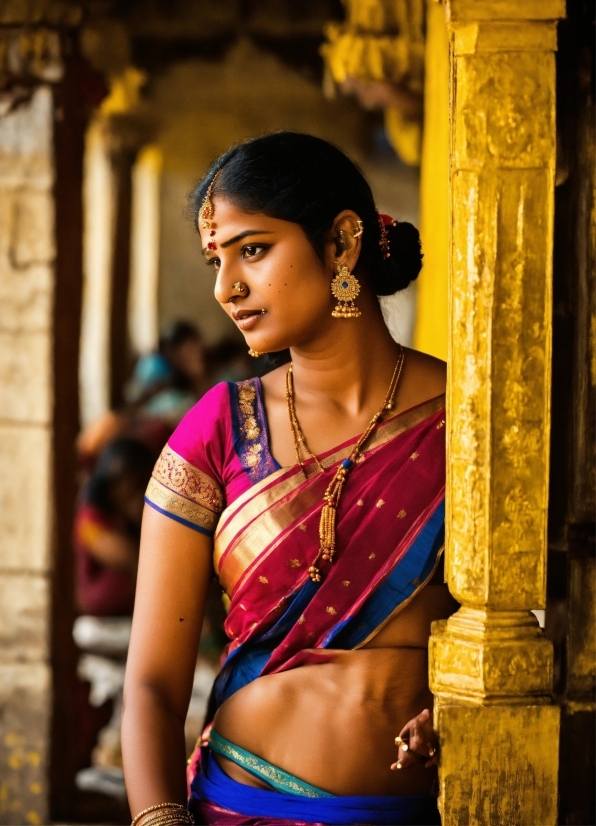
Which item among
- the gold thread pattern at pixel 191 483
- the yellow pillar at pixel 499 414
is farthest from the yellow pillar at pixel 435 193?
the yellow pillar at pixel 499 414

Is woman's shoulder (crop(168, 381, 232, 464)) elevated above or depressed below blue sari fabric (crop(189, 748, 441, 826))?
above

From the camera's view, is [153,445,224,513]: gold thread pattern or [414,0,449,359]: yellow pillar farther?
[414,0,449,359]: yellow pillar

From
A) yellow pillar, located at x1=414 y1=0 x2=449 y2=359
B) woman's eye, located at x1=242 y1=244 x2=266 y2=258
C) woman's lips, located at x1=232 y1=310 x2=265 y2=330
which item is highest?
yellow pillar, located at x1=414 y1=0 x2=449 y2=359

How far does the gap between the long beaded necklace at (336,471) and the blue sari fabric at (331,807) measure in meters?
A: 0.37

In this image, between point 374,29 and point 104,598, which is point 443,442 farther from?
point 104,598

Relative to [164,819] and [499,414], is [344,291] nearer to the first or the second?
[499,414]

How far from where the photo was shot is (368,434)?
1.91m

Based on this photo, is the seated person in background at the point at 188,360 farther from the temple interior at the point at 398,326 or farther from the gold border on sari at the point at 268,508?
the gold border on sari at the point at 268,508

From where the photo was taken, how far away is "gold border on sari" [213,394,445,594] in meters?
1.87

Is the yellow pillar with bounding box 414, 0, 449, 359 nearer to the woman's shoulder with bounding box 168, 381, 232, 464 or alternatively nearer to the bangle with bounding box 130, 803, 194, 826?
the woman's shoulder with bounding box 168, 381, 232, 464

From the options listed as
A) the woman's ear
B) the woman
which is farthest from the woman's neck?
the woman's ear

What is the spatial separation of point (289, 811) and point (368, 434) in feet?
2.16

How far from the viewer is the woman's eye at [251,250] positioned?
1.86 metres

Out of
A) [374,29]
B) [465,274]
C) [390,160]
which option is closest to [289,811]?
[465,274]
